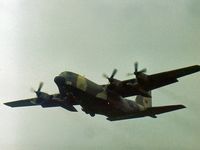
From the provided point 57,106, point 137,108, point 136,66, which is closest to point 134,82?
point 136,66

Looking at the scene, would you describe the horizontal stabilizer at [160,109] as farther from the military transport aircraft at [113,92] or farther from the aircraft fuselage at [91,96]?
the aircraft fuselage at [91,96]

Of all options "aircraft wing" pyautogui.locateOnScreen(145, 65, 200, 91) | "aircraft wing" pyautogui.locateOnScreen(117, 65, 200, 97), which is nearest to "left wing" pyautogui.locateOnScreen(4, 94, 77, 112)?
"aircraft wing" pyautogui.locateOnScreen(117, 65, 200, 97)

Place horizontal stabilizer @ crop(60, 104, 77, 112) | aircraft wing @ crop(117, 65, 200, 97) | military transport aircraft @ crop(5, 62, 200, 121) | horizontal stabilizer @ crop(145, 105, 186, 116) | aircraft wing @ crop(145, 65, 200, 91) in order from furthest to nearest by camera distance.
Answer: horizontal stabilizer @ crop(60, 104, 77, 112) < horizontal stabilizer @ crop(145, 105, 186, 116) < military transport aircraft @ crop(5, 62, 200, 121) < aircraft wing @ crop(117, 65, 200, 97) < aircraft wing @ crop(145, 65, 200, 91)

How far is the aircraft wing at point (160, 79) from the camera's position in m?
→ 42.6

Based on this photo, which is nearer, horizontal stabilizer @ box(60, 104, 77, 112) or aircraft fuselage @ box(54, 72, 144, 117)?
aircraft fuselage @ box(54, 72, 144, 117)

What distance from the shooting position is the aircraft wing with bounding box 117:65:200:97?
140 feet

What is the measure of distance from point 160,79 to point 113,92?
471 centimetres

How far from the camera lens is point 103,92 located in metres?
A: 46.0

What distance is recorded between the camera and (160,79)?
146 feet

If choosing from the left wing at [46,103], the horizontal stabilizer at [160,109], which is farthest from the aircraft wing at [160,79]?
the left wing at [46,103]

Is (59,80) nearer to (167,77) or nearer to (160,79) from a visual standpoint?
(160,79)

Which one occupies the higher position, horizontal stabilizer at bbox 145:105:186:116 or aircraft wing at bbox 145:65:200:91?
aircraft wing at bbox 145:65:200:91

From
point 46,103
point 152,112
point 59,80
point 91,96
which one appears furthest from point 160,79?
point 46,103

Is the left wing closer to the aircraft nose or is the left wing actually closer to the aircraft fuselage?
the aircraft fuselage
